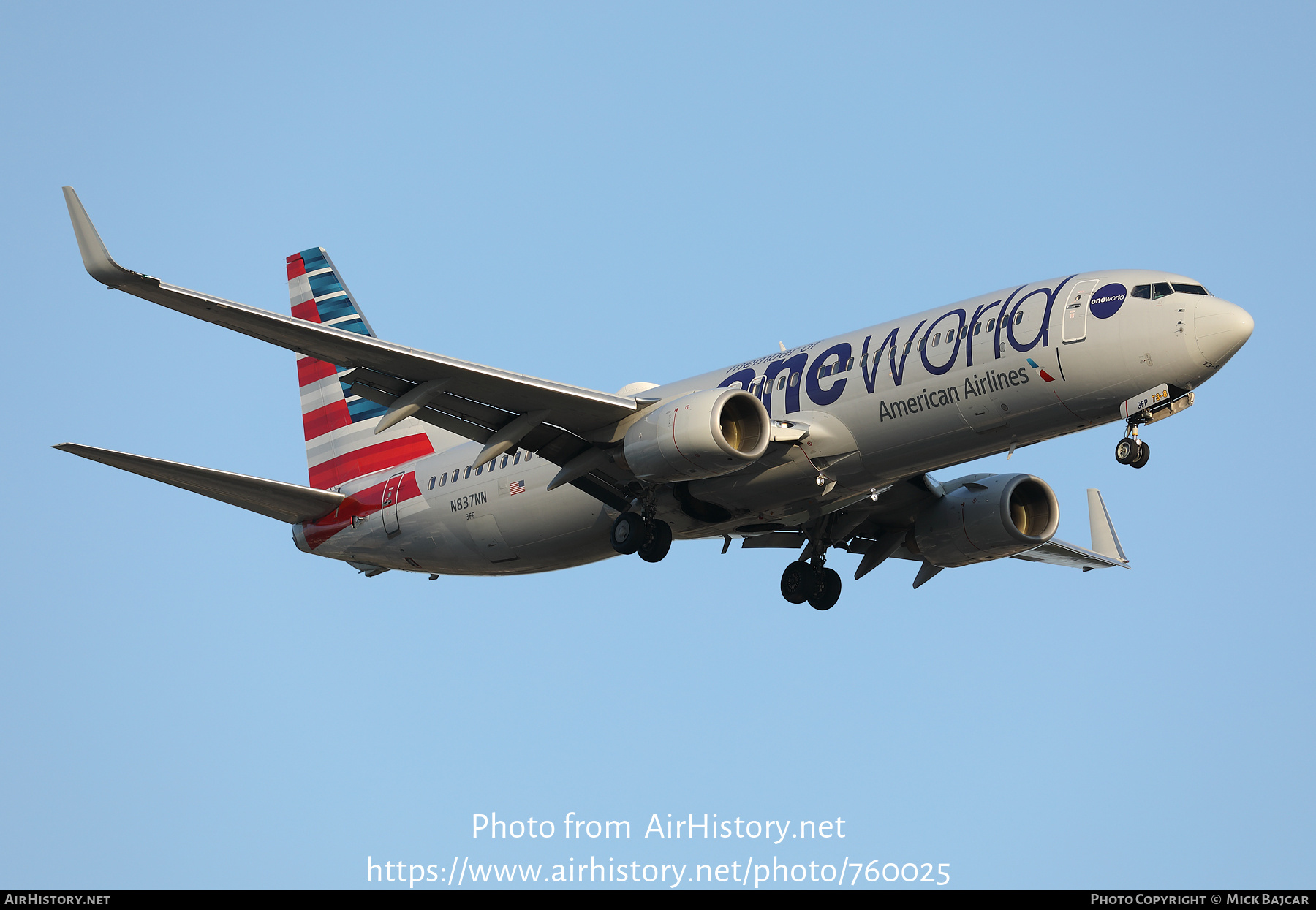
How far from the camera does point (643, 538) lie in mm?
29000

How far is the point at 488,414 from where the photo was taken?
28.8m

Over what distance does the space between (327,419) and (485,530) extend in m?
8.71

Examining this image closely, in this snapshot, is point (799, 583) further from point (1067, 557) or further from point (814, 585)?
point (1067, 557)

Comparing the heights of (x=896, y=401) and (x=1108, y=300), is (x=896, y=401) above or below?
below

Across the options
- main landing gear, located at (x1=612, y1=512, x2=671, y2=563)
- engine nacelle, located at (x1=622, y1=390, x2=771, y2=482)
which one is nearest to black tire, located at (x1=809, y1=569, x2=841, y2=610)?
main landing gear, located at (x1=612, y1=512, x2=671, y2=563)

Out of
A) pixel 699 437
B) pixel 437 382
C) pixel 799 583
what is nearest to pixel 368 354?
pixel 437 382

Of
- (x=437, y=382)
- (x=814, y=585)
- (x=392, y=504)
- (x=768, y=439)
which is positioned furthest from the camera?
(x=392, y=504)

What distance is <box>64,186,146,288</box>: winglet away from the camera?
23.2 meters

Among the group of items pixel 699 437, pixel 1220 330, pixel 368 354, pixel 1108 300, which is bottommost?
pixel 699 437

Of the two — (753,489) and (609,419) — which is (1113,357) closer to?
(753,489)

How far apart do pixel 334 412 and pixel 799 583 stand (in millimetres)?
13822

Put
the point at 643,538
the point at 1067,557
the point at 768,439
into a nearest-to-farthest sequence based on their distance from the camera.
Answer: the point at 768,439 → the point at 643,538 → the point at 1067,557

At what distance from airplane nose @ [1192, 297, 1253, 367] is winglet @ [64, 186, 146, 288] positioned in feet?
59.3

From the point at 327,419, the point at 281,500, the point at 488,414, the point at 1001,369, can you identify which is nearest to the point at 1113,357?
the point at 1001,369
